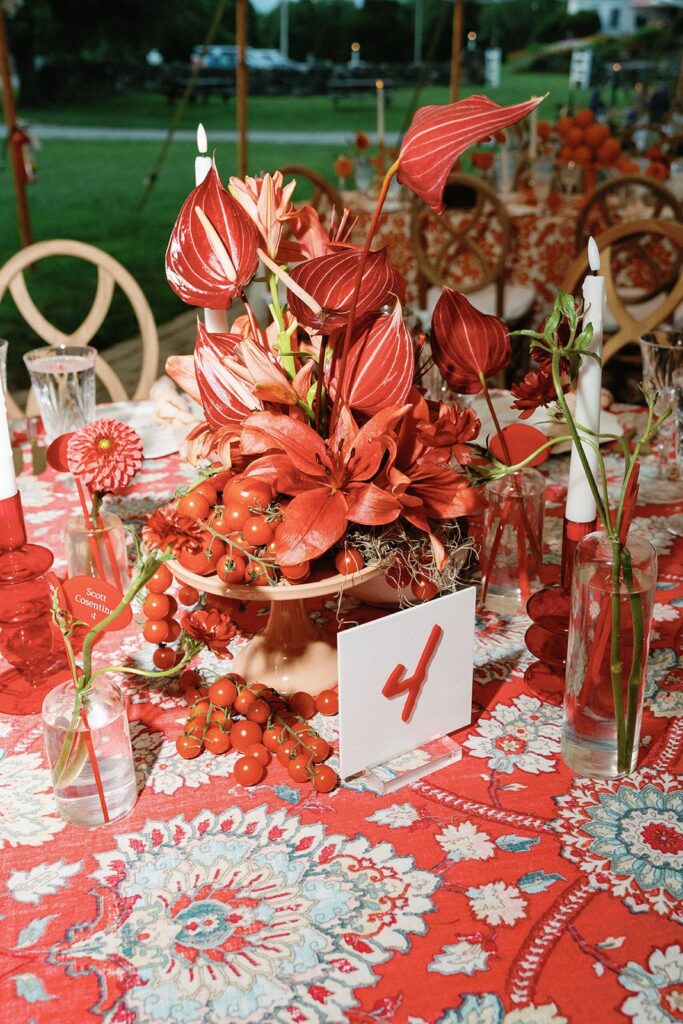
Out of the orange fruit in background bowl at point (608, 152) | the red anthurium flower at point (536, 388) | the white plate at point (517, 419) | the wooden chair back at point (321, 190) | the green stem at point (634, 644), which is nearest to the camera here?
the green stem at point (634, 644)

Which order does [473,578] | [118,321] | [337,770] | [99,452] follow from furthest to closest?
[118,321] < [473,578] < [99,452] < [337,770]

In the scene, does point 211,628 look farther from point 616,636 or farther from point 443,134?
point 443,134

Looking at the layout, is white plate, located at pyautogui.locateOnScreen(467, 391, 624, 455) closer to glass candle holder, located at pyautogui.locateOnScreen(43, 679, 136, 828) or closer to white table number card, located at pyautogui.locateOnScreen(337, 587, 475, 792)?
white table number card, located at pyautogui.locateOnScreen(337, 587, 475, 792)

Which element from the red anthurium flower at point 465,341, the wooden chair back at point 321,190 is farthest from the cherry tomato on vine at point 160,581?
the wooden chair back at point 321,190

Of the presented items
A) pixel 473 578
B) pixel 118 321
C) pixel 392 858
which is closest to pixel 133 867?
pixel 392 858

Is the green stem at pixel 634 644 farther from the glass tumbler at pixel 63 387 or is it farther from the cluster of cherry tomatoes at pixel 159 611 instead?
the glass tumbler at pixel 63 387

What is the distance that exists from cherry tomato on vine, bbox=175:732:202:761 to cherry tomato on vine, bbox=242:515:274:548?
0.63 feet

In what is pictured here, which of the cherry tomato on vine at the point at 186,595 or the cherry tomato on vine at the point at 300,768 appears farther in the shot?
the cherry tomato on vine at the point at 186,595

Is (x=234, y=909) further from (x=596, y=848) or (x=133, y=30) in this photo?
(x=133, y=30)

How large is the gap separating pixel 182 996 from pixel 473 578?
0.61 meters

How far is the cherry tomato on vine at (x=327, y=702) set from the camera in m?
0.92

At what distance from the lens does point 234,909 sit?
0.71 meters

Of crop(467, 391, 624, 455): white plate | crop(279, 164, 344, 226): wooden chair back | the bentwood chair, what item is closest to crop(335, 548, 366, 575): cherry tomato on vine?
crop(467, 391, 624, 455): white plate

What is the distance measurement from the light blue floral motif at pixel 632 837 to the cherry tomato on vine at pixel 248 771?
0.25 m
